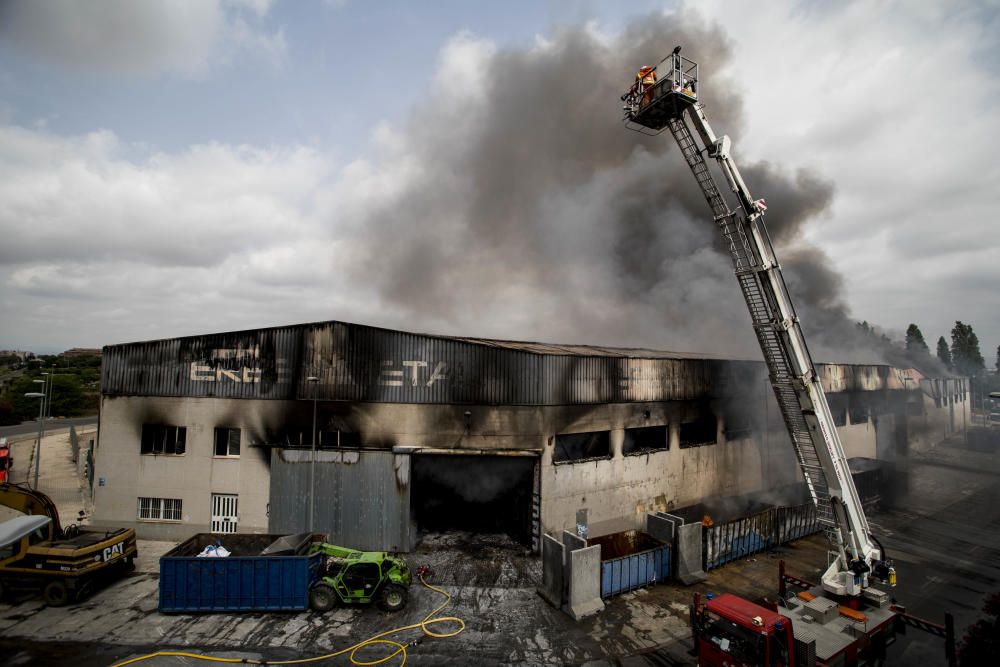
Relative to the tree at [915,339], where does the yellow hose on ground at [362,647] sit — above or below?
below

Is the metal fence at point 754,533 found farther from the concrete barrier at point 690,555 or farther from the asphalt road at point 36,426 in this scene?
the asphalt road at point 36,426

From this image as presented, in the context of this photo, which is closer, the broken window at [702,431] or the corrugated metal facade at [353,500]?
the corrugated metal facade at [353,500]

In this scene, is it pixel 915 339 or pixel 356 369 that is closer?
pixel 356 369

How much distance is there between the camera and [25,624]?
12336 millimetres

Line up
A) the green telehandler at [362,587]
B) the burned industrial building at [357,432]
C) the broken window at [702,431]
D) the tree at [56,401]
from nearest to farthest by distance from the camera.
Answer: the green telehandler at [362,587] → the burned industrial building at [357,432] → the broken window at [702,431] → the tree at [56,401]

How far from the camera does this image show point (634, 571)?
14742 mm

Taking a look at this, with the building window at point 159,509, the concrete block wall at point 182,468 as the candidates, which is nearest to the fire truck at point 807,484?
the concrete block wall at point 182,468

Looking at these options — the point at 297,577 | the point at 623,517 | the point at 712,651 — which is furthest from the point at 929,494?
the point at 297,577

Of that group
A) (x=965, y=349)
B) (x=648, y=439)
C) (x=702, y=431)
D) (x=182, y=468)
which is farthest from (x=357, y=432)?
(x=965, y=349)

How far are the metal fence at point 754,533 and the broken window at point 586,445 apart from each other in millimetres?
4843

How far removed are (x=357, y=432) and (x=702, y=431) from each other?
16.5 metres

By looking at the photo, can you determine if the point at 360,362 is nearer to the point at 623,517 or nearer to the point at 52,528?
the point at 52,528

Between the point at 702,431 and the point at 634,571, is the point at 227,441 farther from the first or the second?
the point at 702,431

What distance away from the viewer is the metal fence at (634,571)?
46.5 feet
